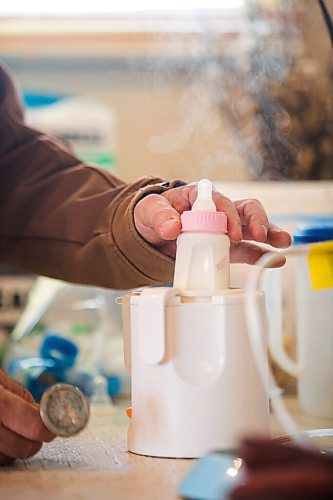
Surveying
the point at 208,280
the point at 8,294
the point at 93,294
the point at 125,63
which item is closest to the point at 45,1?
the point at 125,63

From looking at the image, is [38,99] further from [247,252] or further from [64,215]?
[247,252]

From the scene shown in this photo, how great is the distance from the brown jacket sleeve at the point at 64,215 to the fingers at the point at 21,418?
176 millimetres

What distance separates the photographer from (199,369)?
589 mm

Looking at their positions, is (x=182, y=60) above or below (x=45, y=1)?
below

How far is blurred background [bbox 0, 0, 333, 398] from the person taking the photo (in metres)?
1.31

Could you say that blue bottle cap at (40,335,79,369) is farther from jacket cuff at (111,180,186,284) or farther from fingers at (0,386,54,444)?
fingers at (0,386,54,444)

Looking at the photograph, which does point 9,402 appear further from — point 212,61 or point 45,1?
point 45,1

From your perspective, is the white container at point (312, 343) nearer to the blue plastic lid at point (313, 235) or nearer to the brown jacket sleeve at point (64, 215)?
the blue plastic lid at point (313, 235)

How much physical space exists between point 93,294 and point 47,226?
0.22 meters

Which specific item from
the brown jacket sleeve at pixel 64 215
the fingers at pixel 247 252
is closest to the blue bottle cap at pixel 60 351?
the brown jacket sleeve at pixel 64 215

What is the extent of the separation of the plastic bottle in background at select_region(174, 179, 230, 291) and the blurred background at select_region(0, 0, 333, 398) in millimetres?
643

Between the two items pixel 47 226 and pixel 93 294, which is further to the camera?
pixel 93 294

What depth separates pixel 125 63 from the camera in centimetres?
166

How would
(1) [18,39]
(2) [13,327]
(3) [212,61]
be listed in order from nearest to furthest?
1. (2) [13,327]
2. (3) [212,61]
3. (1) [18,39]
